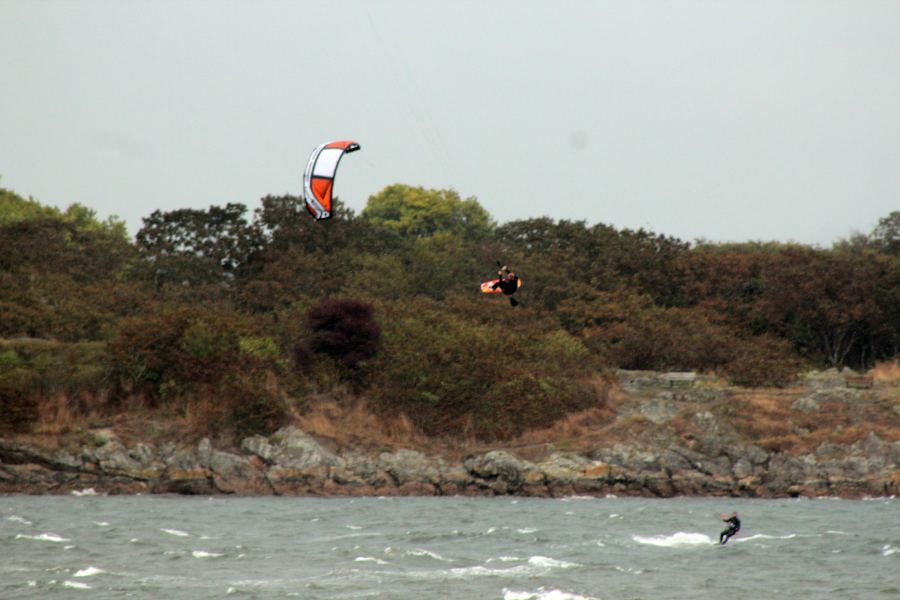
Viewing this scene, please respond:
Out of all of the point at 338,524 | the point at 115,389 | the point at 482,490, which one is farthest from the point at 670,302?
the point at 338,524

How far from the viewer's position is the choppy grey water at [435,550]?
25.3 meters

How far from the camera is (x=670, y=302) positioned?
62094mm

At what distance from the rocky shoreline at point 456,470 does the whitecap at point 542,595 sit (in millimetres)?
18813

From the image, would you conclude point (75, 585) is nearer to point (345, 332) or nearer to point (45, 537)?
point (45, 537)

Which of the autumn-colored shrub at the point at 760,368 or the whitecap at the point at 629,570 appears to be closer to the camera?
the whitecap at the point at 629,570

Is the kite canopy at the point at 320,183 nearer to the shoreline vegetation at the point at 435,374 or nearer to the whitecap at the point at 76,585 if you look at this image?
the whitecap at the point at 76,585

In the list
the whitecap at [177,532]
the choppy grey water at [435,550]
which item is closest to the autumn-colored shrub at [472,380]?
the choppy grey water at [435,550]

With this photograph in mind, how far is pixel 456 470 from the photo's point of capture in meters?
44.6

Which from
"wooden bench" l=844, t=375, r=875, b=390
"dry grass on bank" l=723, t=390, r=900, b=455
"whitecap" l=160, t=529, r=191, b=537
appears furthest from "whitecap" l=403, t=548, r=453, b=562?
"wooden bench" l=844, t=375, r=875, b=390

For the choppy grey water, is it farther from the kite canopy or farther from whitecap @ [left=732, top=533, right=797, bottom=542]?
the kite canopy

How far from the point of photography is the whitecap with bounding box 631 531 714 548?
31641 mm

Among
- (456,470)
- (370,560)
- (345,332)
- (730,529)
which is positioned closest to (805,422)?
(456,470)

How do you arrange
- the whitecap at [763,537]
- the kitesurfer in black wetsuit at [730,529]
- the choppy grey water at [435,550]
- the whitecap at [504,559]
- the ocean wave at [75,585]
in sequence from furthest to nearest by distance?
1. the whitecap at [763,537]
2. the kitesurfer in black wetsuit at [730,529]
3. the whitecap at [504,559]
4. the choppy grey water at [435,550]
5. the ocean wave at [75,585]

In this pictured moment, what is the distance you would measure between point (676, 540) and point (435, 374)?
1685 centimetres
